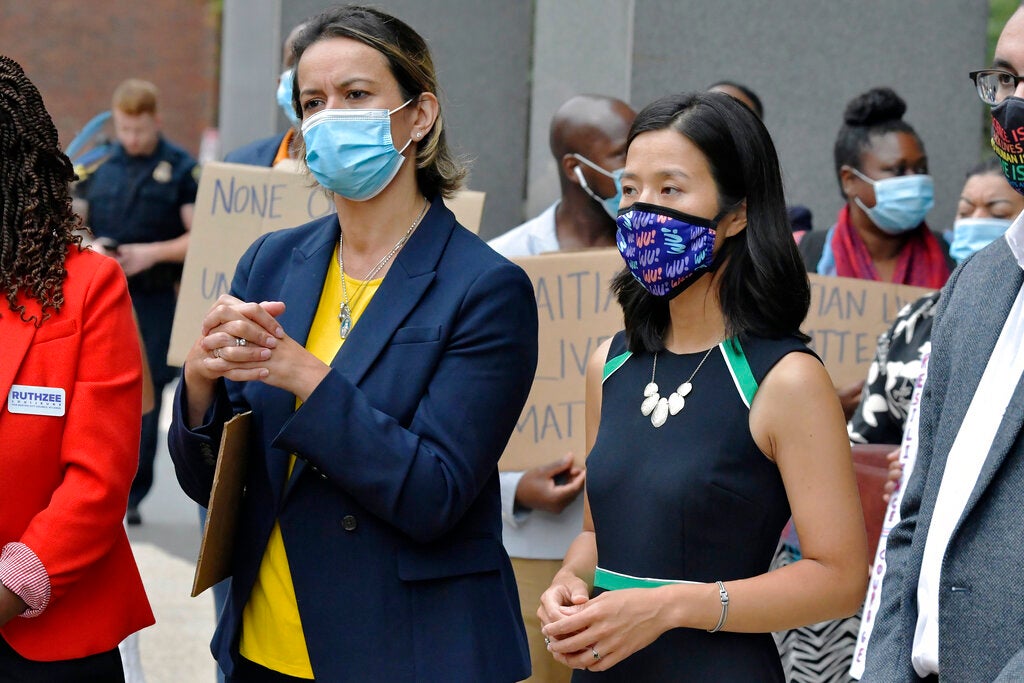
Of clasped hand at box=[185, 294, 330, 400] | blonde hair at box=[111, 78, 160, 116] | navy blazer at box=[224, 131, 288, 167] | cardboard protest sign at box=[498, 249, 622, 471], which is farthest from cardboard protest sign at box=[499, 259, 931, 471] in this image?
blonde hair at box=[111, 78, 160, 116]

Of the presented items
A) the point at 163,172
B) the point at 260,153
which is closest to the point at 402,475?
the point at 260,153

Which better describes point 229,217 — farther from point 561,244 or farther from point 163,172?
point 163,172

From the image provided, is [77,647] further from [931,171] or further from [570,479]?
[931,171]

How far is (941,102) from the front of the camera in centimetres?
693

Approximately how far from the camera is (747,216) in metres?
2.91

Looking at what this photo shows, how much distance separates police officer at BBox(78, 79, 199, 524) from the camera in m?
8.07

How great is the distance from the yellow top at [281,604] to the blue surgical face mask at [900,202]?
9.58 ft

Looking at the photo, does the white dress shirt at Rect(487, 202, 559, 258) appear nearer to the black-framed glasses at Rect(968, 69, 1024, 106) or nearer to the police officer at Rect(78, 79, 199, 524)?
the black-framed glasses at Rect(968, 69, 1024, 106)

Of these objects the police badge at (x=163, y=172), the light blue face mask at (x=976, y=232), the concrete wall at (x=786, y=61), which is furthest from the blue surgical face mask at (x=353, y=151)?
the police badge at (x=163, y=172)

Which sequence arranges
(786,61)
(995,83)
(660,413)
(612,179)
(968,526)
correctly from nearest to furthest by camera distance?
(968,526), (995,83), (660,413), (612,179), (786,61)

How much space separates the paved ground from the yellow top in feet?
9.92

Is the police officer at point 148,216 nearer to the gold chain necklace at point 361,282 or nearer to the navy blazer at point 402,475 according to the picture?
the gold chain necklace at point 361,282

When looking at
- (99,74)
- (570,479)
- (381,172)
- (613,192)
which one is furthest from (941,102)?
(99,74)

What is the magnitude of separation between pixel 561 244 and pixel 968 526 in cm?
252
